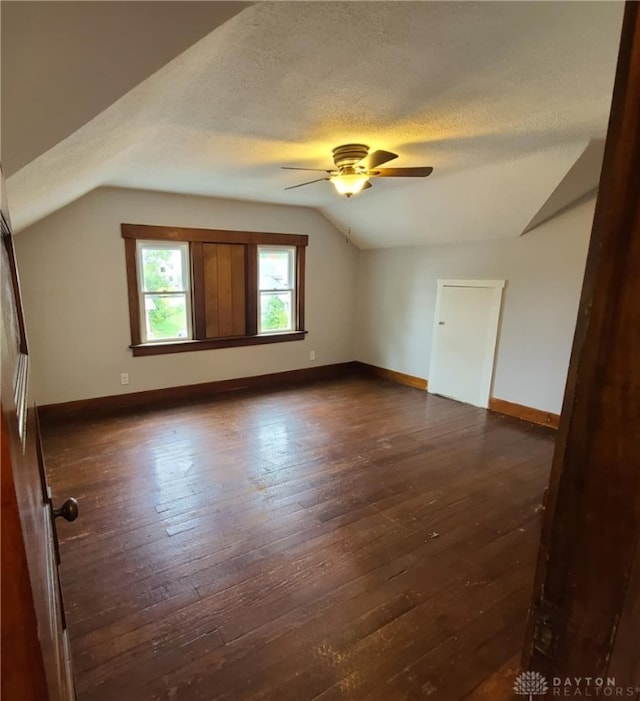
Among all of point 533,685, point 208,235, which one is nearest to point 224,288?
point 208,235

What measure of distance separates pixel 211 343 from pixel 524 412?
3.65m

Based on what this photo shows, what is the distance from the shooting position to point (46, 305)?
378cm

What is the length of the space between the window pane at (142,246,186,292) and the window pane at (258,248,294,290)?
1023mm

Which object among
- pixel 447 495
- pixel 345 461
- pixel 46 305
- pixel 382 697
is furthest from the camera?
pixel 46 305

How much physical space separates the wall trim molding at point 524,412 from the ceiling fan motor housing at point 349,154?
3.06 m

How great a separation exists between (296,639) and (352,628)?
25 centimetres

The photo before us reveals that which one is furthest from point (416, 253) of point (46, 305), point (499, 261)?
point (46, 305)

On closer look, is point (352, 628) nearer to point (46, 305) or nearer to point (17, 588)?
point (17, 588)

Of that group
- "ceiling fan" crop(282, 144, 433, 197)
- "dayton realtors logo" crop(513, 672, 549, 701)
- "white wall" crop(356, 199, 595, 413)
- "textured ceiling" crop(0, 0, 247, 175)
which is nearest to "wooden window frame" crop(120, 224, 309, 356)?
"white wall" crop(356, 199, 595, 413)

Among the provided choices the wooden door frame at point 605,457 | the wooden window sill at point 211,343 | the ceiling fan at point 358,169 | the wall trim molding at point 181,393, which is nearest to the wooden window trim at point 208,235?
the wooden window sill at point 211,343

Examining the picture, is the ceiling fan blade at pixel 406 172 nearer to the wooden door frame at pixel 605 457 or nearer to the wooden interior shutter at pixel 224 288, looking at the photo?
the wooden door frame at pixel 605 457

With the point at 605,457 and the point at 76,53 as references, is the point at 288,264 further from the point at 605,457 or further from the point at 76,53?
the point at 605,457

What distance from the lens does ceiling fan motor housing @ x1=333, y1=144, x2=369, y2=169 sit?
264 centimetres

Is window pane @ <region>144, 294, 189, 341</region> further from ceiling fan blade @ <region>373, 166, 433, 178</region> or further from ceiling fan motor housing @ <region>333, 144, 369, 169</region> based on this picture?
ceiling fan blade @ <region>373, 166, 433, 178</region>
